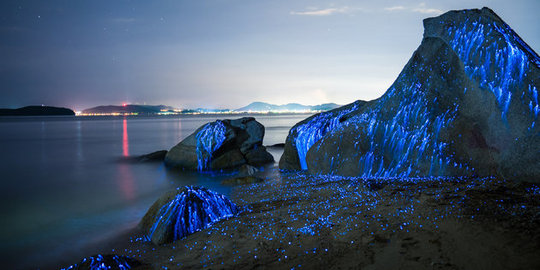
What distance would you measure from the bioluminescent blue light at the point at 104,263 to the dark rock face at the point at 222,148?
24.4 ft

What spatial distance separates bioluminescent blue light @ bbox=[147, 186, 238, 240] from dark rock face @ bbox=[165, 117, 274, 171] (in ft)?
19.9

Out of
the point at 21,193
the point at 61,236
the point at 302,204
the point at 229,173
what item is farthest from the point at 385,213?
the point at 21,193

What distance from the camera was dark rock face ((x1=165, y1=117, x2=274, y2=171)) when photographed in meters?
11.6

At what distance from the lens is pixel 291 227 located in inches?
177

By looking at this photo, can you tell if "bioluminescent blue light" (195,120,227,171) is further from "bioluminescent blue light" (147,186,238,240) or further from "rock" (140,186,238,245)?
"bioluminescent blue light" (147,186,238,240)

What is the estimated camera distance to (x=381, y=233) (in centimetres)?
→ 380

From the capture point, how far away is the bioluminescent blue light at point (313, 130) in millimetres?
9961

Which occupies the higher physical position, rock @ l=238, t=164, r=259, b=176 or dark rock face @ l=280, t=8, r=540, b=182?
dark rock face @ l=280, t=8, r=540, b=182

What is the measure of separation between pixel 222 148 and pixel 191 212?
6872mm

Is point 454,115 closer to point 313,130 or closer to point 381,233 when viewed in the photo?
point 381,233

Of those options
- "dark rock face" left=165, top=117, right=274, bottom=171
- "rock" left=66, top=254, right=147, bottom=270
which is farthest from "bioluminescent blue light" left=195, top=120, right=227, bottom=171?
"rock" left=66, top=254, right=147, bottom=270

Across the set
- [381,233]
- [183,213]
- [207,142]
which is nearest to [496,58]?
[381,233]

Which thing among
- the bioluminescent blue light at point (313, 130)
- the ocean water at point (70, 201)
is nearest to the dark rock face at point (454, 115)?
the bioluminescent blue light at point (313, 130)

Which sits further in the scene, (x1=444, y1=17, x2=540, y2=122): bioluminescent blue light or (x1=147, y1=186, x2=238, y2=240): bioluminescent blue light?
(x1=444, y1=17, x2=540, y2=122): bioluminescent blue light
